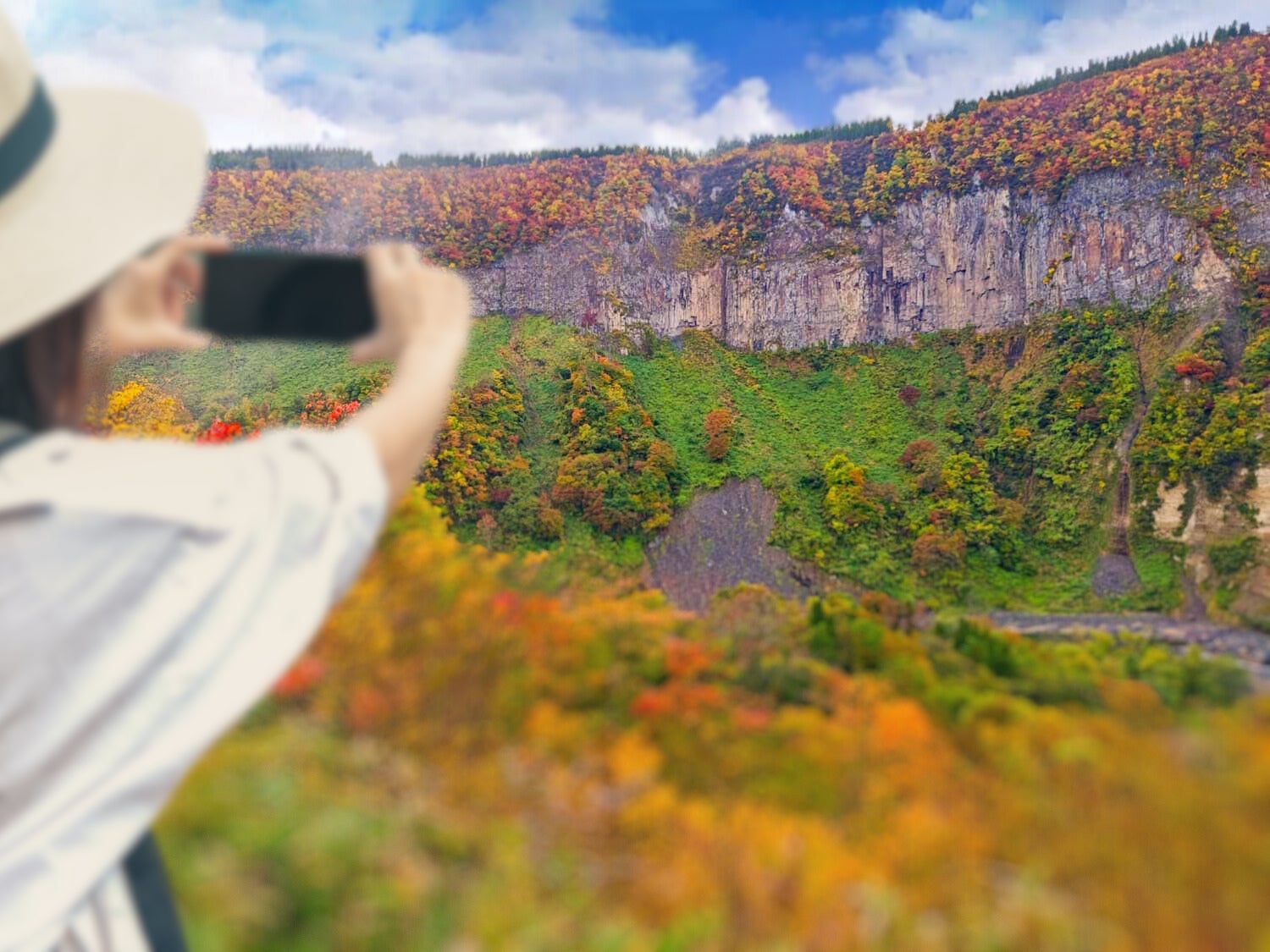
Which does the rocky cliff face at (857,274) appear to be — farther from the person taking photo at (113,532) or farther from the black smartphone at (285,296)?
the person taking photo at (113,532)

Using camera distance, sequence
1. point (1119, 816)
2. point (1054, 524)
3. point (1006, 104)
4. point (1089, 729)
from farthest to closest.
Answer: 1. point (1006, 104)
2. point (1054, 524)
3. point (1089, 729)
4. point (1119, 816)

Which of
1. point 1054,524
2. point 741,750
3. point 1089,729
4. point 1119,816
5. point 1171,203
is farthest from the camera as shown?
point 1171,203

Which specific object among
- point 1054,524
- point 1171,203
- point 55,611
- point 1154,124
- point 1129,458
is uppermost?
point 1154,124

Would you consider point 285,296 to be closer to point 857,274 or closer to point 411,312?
point 411,312

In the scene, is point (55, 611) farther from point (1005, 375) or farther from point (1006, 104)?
point (1006, 104)

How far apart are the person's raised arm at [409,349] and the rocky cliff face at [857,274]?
1803 inches

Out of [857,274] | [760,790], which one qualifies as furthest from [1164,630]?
[760,790]

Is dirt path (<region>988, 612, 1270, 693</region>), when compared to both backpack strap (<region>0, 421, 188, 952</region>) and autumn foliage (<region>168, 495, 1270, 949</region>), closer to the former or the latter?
autumn foliage (<region>168, 495, 1270, 949</region>)

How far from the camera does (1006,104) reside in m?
48.5

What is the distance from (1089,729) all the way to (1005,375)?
4475 centimetres

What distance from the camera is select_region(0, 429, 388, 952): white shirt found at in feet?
2.85

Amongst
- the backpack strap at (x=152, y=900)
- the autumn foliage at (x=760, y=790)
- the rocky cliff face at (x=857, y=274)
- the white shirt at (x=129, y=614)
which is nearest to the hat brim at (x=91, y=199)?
the white shirt at (x=129, y=614)

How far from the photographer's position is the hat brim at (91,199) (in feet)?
2.99

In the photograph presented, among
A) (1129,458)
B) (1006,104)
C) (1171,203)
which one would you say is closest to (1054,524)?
(1129,458)
